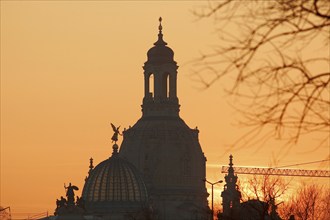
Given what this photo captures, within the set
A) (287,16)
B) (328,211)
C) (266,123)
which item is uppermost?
(328,211)

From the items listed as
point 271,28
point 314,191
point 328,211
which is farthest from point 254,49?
point 314,191

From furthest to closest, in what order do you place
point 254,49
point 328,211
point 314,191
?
point 314,191 → point 328,211 → point 254,49

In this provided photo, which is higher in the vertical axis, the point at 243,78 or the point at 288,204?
the point at 288,204

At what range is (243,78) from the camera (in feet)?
78.8

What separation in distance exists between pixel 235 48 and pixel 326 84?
1.58 meters

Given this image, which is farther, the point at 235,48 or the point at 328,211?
the point at 328,211

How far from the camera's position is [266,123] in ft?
79.7

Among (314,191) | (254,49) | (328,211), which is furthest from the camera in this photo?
(314,191)

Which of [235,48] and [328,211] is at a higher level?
[328,211]

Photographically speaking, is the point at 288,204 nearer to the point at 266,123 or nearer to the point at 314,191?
the point at 314,191

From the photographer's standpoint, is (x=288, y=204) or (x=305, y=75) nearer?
(x=305, y=75)

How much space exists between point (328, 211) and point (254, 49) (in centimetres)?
12204

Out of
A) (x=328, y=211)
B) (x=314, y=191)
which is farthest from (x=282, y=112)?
(x=314, y=191)

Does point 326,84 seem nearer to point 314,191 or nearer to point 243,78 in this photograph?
point 243,78
